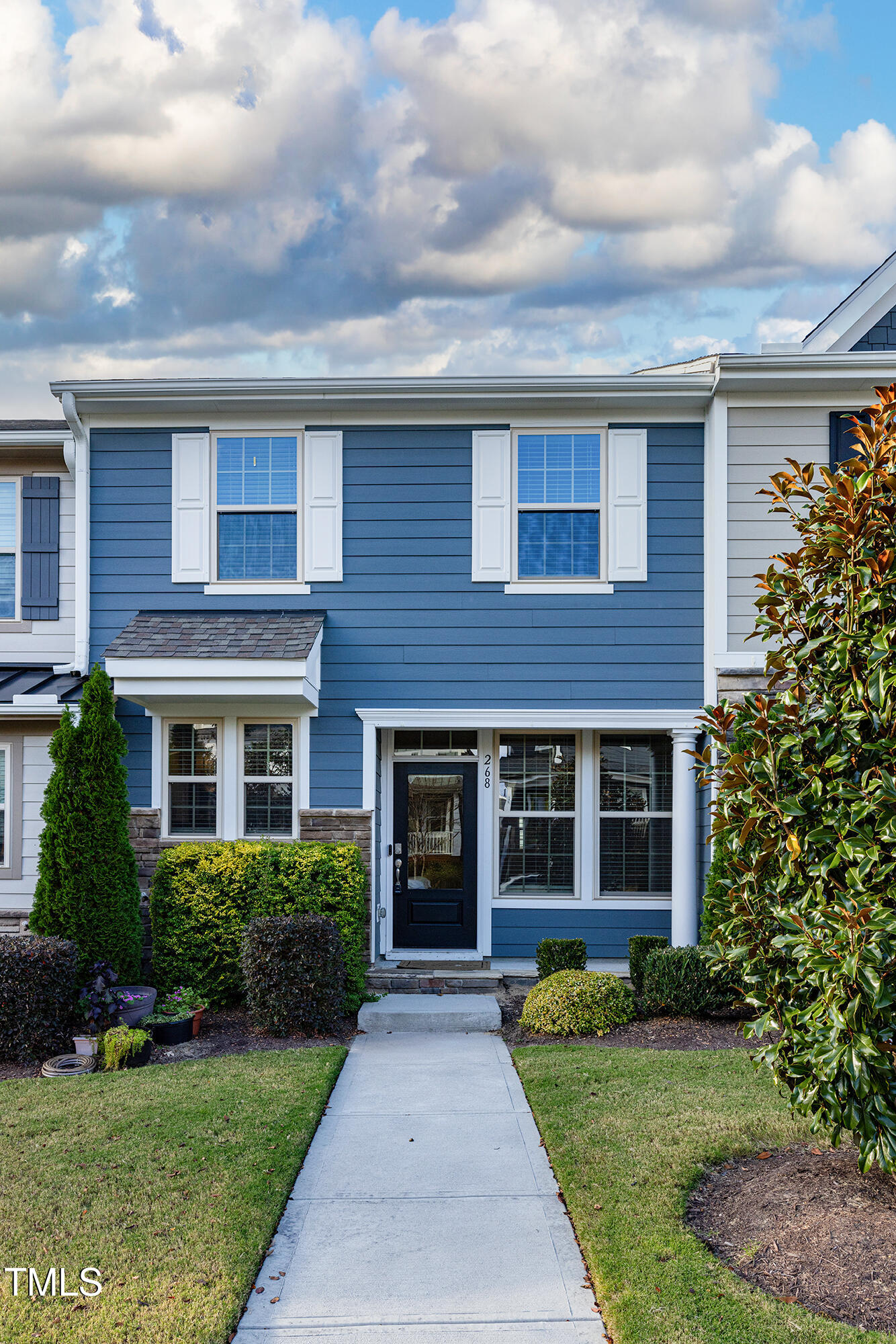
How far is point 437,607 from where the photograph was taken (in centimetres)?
873

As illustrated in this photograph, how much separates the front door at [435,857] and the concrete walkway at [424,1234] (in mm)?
2972

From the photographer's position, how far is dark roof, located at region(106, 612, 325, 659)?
802cm

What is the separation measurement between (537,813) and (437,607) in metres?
2.33

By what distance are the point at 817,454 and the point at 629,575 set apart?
205 cm

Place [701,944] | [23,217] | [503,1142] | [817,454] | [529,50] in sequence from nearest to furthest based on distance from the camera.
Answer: [503,1142], [701,944], [817,454], [529,50], [23,217]

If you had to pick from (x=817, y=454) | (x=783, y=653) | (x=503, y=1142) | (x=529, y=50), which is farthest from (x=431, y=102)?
(x=503, y=1142)

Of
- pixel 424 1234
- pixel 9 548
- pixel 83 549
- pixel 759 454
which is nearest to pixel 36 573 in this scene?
pixel 9 548

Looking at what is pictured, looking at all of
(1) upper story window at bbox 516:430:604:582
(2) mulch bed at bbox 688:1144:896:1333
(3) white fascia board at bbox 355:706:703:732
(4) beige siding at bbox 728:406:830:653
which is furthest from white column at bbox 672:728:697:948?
(2) mulch bed at bbox 688:1144:896:1333

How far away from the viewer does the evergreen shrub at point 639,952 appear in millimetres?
7930

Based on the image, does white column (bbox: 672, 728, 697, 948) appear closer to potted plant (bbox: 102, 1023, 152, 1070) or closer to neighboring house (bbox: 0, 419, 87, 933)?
potted plant (bbox: 102, 1023, 152, 1070)

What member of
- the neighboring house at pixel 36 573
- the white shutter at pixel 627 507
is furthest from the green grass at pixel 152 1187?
the white shutter at pixel 627 507

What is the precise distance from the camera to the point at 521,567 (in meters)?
8.74

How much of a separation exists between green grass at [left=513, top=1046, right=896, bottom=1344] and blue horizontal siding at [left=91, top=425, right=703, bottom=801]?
328 cm

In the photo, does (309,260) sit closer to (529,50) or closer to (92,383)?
(529,50)
